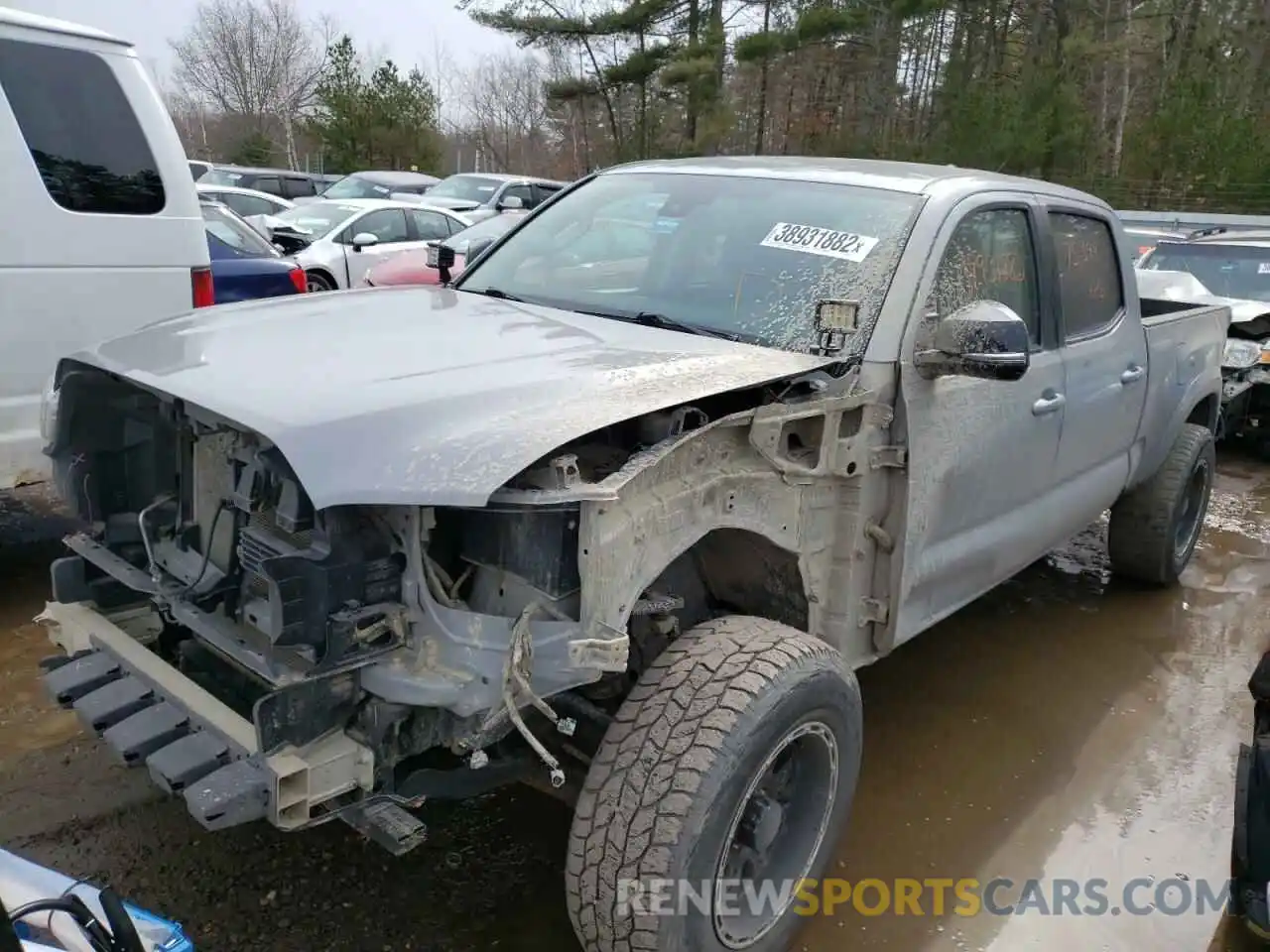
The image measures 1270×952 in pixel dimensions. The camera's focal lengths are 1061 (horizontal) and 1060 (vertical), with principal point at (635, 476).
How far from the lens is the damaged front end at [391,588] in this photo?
215cm

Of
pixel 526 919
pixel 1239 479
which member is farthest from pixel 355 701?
pixel 1239 479

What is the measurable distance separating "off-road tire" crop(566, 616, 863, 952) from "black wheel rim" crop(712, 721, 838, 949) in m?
0.06

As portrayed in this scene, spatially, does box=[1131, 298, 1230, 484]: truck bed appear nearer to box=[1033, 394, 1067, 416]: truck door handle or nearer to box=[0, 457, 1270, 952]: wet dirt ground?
box=[0, 457, 1270, 952]: wet dirt ground

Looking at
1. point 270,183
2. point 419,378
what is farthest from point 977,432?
point 270,183

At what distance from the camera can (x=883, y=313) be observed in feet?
10.1

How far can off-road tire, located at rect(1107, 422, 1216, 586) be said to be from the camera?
5.21m

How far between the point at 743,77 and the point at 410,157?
1196 centimetres

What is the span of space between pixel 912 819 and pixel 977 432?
1.26 metres

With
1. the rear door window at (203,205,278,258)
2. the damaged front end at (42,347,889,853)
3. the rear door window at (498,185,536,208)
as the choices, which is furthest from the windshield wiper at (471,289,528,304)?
the rear door window at (498,185,536,208)

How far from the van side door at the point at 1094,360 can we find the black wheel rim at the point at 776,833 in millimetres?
1810

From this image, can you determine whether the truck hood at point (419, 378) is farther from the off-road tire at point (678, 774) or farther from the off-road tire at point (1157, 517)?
the off-road tire at point (1157, 517)

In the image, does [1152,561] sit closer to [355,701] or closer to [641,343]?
[641,343]

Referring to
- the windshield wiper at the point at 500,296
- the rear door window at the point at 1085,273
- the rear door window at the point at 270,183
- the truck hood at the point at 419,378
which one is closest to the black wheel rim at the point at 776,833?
the truck hood at the point at 419,378

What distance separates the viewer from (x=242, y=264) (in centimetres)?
715
